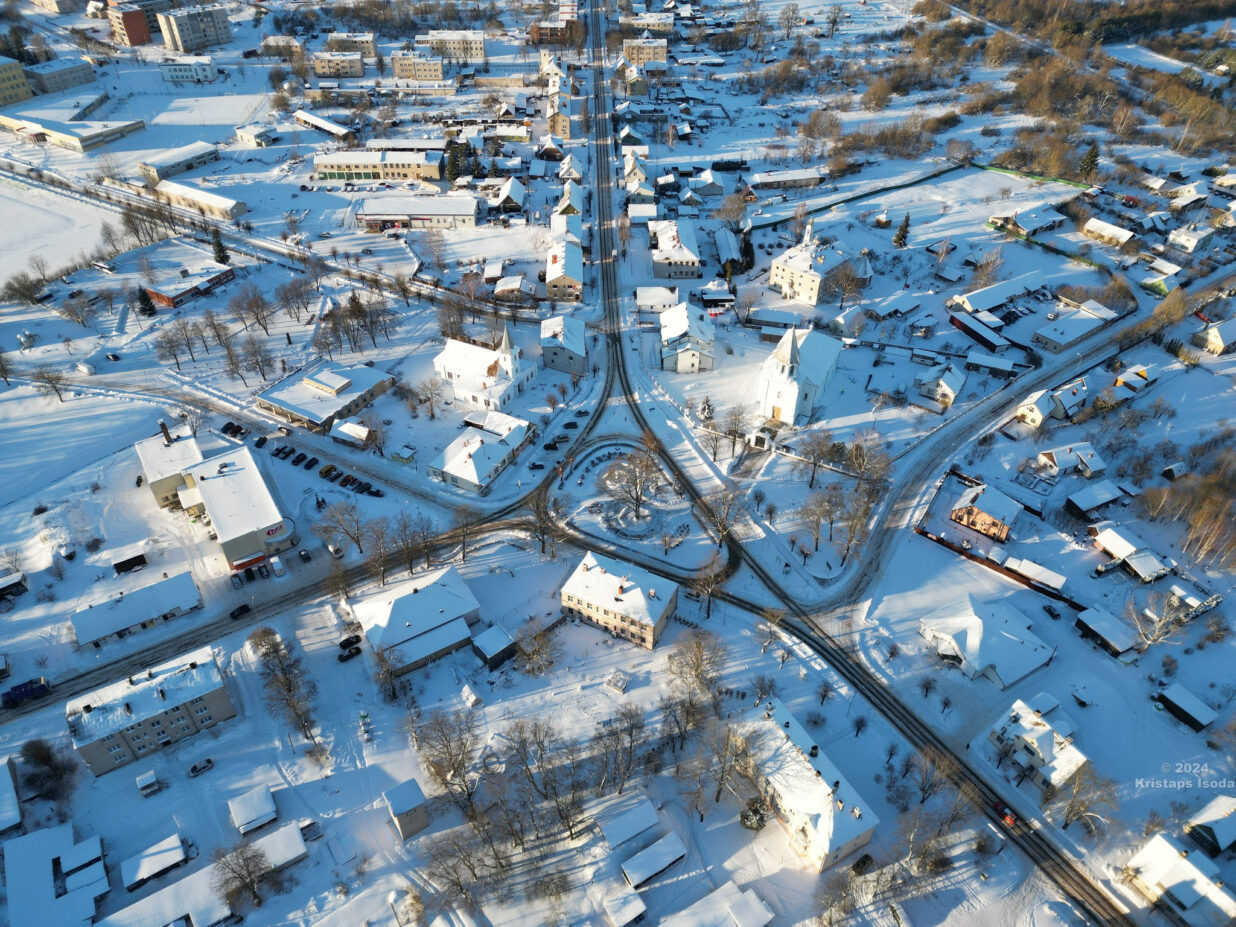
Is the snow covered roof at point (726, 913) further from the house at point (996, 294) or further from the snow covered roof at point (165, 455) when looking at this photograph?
the house at point (996, 294)

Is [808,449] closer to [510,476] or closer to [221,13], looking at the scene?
[510,476]

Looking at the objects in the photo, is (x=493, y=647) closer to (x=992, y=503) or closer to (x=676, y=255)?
(x=992, y=503)

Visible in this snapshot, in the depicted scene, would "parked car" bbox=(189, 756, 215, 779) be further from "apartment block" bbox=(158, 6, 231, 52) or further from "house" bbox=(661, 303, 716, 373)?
"apartment block" bbox=(158, 6, 231, 52)

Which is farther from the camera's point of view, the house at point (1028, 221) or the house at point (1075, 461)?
the house at point (1028, 221)

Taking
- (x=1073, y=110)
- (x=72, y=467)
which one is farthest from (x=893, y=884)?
(x=1073, y=110)

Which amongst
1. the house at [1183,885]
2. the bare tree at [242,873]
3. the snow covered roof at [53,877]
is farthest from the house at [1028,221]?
the snow covered roof at [53,877]
